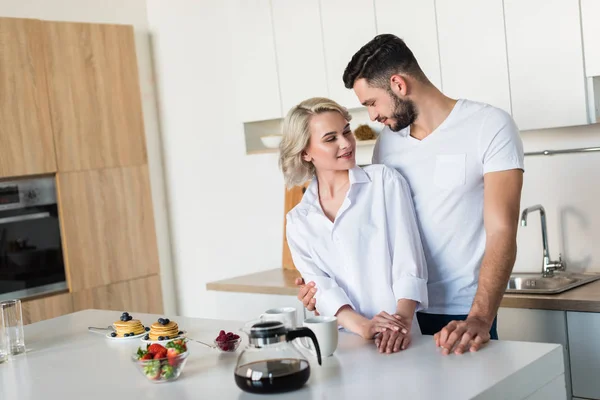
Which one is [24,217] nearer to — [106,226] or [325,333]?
[106,226]

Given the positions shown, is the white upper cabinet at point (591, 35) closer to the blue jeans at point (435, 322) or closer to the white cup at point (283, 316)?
the blue jeans at point (435, 322)

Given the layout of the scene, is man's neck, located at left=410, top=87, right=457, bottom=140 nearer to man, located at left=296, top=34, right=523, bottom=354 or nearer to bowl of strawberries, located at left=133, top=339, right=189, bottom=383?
man, located at left=296, top=34, right=523, bottom=354

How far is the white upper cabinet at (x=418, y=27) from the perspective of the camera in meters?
3.65

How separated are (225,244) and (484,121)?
2.85 meters

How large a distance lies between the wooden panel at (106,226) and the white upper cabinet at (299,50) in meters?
1.27

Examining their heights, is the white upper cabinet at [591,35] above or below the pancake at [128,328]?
above

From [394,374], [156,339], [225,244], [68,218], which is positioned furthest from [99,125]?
[394,374]

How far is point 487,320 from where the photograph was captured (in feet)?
7.48

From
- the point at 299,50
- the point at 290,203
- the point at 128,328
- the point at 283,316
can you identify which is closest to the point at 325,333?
the point at 283,316

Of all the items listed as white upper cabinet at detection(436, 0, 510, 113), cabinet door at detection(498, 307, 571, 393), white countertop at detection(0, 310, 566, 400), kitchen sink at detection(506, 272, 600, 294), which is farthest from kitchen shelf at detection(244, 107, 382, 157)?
white countertop at detection(0, 310, 566, 400)

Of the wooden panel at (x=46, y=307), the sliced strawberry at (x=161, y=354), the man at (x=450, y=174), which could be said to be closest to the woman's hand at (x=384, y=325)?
the man at (x=450, y=174)

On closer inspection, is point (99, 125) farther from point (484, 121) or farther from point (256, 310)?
point (484, 121)

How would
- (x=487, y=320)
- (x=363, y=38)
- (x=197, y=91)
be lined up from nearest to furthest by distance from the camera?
(x=487, y=320), (x=363, y=38), (x=197, y=91)

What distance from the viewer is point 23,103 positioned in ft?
14.9
